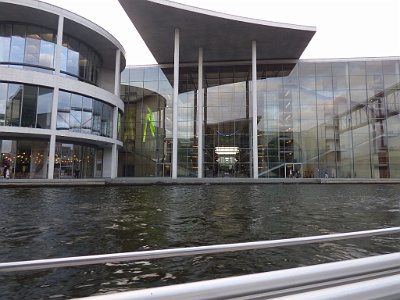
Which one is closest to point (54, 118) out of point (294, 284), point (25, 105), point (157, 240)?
point (25, 105)

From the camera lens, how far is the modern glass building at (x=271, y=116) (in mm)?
35188

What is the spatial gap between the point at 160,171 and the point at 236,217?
2862 cm

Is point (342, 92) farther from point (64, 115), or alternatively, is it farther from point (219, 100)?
point (64, 115)

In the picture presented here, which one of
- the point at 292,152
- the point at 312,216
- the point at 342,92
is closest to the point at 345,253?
the point at 312,216

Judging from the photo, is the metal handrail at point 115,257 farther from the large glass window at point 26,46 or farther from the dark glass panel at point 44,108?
the large glass window at point 26,46

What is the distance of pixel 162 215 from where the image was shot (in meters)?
9.26

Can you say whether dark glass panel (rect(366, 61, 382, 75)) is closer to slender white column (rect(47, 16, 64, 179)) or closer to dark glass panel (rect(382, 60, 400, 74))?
dark glass panel (rect(382, 60, 400, 74))

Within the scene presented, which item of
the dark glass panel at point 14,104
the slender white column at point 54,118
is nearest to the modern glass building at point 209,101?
the slender white column at point 54,118

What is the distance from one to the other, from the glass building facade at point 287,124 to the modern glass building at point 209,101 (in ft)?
0.40

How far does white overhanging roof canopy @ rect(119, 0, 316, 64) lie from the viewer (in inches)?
1136

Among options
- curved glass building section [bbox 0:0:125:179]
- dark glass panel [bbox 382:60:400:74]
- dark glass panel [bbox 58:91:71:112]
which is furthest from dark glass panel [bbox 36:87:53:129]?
dark glass panel [bbox 382:60:400:74]

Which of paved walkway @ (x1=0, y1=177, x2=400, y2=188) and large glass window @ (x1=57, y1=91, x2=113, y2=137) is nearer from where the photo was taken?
paved walkway @ (x1=0, y1=177, x2=400, y2=188)

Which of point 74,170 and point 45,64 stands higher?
point 45,64

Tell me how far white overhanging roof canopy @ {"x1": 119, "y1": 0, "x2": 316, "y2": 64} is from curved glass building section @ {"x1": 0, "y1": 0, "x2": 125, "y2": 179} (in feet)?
16.6
